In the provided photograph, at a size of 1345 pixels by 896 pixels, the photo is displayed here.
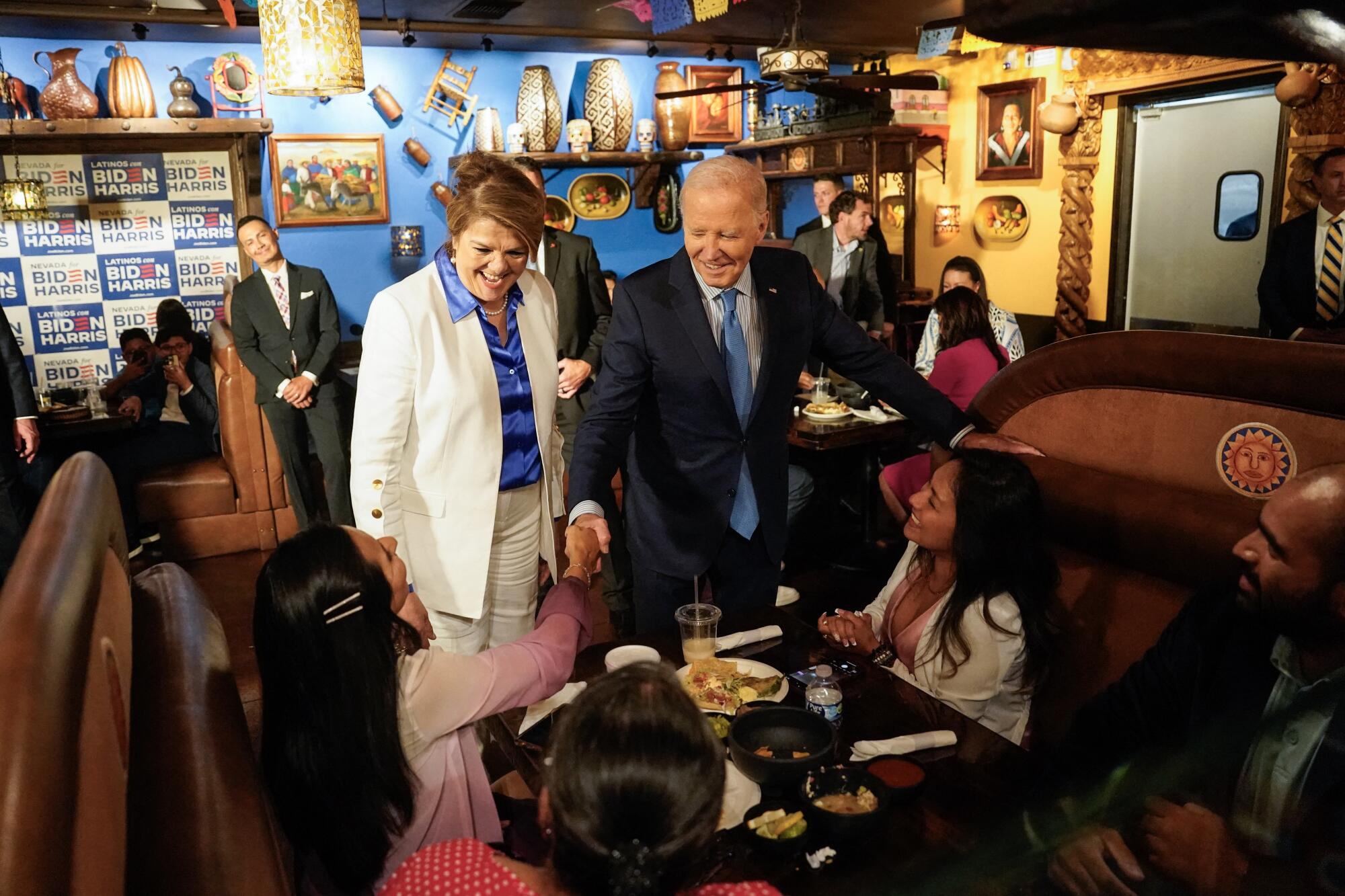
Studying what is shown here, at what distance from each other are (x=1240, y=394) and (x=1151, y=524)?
1.02ft

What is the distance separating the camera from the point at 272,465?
18.0 ft

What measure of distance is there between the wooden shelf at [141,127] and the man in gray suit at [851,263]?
3805 mm

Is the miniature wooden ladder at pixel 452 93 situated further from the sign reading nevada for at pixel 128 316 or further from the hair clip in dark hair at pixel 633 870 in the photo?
the hair clip in dark hair at pixel 633 870

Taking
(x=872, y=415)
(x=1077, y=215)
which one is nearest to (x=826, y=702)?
(x=872, y=415)

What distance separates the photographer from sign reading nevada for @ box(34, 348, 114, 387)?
6324 mm

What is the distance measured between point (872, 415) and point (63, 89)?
5.22 metres

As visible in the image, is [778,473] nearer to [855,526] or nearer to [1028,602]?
[1028,602]

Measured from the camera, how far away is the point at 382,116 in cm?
692

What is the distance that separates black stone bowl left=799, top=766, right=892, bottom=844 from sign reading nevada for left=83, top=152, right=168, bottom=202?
657 centimetres

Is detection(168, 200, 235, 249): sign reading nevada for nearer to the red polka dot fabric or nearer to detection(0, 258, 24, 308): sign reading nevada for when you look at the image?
detection(0, 258, 24, 308): sign reading nevada for

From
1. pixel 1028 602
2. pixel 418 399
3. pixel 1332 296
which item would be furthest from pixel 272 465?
pixel 1332 296

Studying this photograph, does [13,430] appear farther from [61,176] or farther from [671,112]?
[671,112]

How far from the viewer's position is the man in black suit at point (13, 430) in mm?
4074

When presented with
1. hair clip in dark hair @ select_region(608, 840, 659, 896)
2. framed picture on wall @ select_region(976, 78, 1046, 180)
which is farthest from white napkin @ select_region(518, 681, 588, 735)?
framed picture on wall @ select_region(976, 78, 1046, 180)
